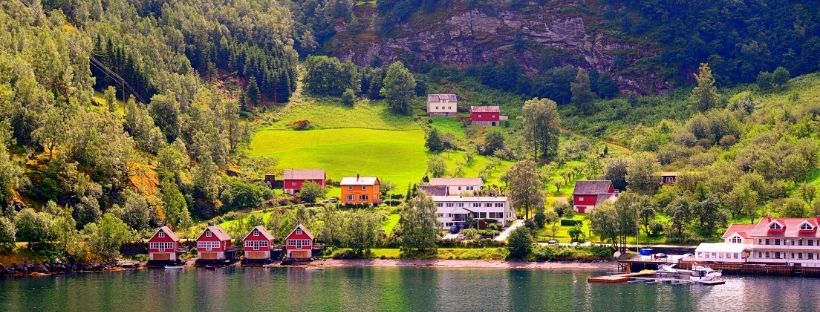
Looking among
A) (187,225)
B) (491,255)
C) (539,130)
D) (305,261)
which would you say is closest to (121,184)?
(187,225)

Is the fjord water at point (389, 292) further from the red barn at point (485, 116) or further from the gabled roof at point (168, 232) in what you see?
the red barn at point (485, 116)

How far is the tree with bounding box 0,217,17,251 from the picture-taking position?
388ft

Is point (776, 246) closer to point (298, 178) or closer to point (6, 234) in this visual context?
point (298, 178)

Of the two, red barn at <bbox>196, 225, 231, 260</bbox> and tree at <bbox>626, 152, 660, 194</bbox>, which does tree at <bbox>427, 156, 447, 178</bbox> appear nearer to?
tree at <bbox>626, 152, 660, 194</bbox>

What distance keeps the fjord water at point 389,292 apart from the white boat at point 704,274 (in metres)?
1.30

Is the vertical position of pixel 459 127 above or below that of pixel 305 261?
above

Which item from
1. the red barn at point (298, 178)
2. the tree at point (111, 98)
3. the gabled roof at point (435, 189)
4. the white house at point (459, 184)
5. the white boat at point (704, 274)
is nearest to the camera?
the white boat at point (704, 274)

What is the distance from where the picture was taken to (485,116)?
19112 cm

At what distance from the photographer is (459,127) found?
18912 centimetres

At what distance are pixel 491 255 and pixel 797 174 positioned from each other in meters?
33.2

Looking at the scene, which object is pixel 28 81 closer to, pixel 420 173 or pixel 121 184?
pixel 121 184

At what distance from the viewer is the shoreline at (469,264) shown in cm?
12281

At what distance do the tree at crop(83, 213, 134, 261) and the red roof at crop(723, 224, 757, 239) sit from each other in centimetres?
5403

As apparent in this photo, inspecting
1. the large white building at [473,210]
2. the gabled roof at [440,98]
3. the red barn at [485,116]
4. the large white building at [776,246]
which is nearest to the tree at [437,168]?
the large white building at [473,210]
